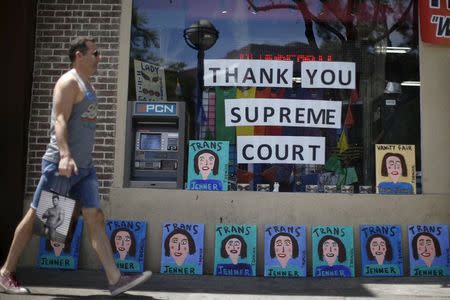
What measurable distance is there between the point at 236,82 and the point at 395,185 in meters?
2.13

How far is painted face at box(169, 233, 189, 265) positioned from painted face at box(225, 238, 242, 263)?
436 millimetres

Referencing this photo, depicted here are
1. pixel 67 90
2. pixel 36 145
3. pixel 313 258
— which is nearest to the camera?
pixel 67 90

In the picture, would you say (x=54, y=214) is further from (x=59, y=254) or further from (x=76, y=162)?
(x=59, y=254)

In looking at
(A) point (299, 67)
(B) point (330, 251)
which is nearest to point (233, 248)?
(B) point (330, 251)

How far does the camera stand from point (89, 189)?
4.68m

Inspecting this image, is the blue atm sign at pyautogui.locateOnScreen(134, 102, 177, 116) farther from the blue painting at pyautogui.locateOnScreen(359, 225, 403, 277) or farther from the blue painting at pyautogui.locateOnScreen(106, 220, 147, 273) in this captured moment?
the blue painting at pyautogui.locateOnScreen(359, 225, 403, 277)

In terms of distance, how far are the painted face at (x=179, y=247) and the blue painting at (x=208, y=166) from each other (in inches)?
22.5

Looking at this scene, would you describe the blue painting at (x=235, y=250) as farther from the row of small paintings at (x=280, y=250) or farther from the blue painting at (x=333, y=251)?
the blue painting at (x=333, y=251)

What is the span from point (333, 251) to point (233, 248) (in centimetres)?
105

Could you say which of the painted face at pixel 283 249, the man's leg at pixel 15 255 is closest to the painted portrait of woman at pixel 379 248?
the painted face at pixel 283 249

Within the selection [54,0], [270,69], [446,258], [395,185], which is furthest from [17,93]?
[446,258]

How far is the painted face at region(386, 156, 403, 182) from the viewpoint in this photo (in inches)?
248

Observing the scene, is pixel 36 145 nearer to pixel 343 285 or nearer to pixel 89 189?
pixel 89 189

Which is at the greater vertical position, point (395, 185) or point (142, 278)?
point (395, 185)
